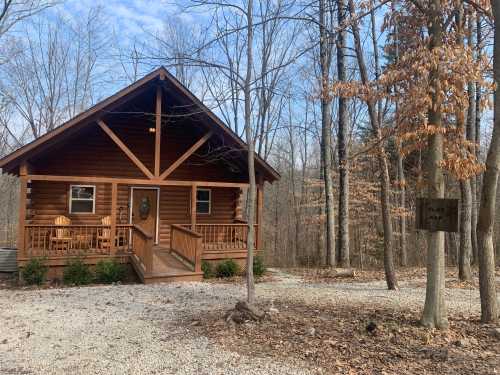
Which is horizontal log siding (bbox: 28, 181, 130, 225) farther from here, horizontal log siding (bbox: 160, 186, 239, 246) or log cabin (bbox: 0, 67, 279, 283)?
horizontal log siding (bbox: 160, 186, 239, 246)

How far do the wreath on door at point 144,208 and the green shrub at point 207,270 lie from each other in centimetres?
363

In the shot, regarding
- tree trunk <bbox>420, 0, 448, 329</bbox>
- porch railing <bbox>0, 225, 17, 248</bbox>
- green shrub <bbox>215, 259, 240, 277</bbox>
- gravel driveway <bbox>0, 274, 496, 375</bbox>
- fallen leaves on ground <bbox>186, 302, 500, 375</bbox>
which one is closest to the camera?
fallen leaves on ground <bbox>186, 302, 500, 375</bbox>

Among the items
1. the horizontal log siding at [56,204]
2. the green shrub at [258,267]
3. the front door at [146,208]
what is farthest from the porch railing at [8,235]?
the green shrub at [258,267]

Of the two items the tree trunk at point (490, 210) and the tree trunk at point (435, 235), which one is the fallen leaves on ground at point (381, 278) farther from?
the tree trunk at point (435, 235)

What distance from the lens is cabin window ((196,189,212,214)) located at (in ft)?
44.0

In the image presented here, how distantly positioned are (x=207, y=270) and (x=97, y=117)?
5.19 meters

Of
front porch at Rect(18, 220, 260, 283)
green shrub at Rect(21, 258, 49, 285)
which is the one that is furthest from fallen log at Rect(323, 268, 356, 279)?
green shrub at Rect(21, 258, 49, 285)

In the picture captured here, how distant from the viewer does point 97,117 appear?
381 inches

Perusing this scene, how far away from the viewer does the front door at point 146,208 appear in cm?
1265

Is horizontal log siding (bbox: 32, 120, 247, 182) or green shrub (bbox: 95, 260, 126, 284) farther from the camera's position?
horizontal log siding (bbox: 32, 120, 247, 182)

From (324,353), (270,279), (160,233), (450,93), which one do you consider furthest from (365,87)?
(160,233)

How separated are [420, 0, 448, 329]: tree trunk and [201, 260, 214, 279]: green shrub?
20.2 feet

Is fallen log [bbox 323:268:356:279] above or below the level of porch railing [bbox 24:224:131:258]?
below

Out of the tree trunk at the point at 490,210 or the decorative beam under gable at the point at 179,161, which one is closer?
the tree trunk at the point at 490,210
